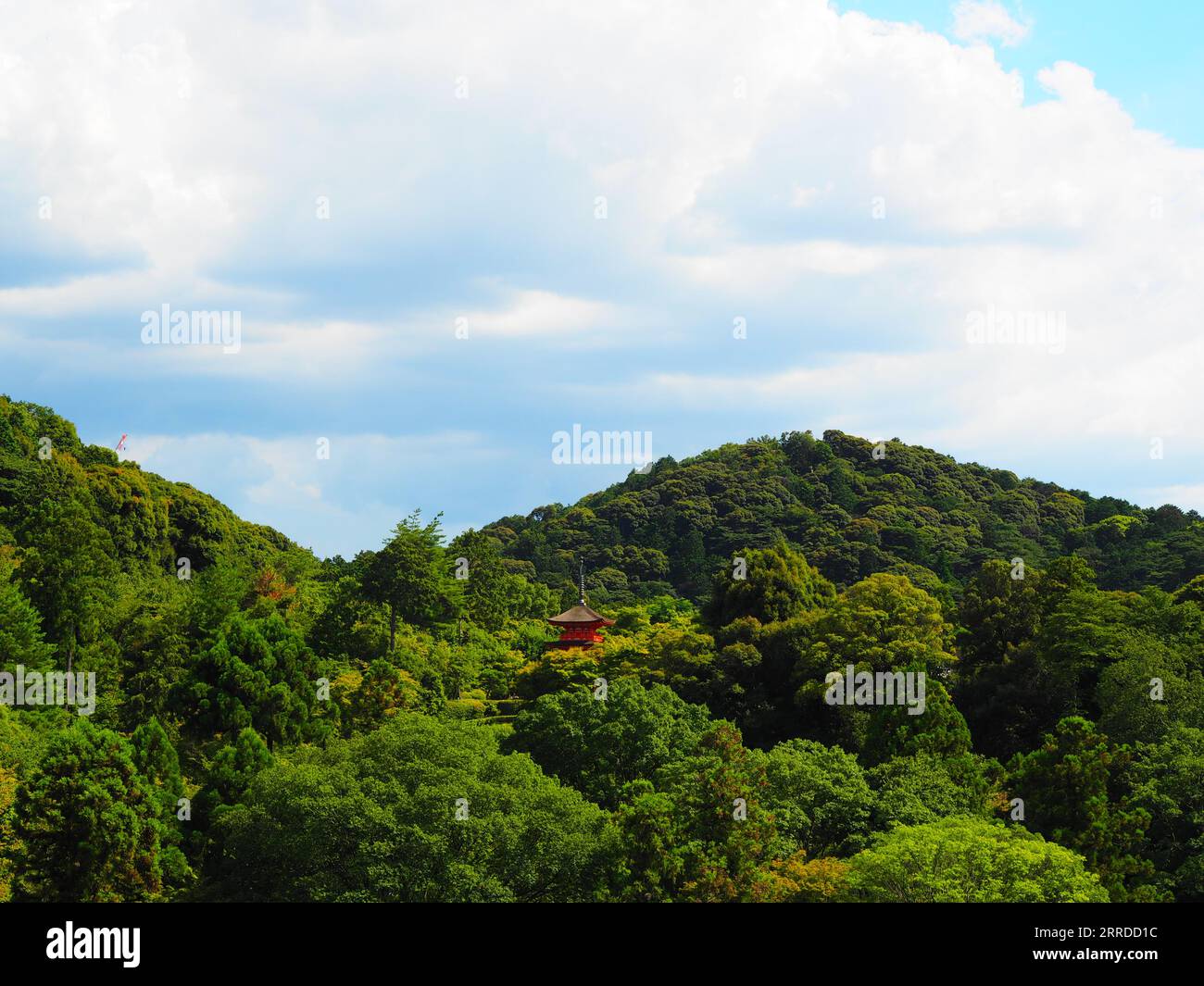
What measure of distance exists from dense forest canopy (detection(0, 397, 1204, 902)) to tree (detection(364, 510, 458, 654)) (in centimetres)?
14

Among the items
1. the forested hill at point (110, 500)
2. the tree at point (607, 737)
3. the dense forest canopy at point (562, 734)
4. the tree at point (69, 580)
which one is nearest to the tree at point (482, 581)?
the dense forest canopy at point (562, 734)

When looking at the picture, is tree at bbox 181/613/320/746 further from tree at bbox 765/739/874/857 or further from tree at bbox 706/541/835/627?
Answer: tree at bbox 706/541/835/627

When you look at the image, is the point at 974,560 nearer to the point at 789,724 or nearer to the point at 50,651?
the point at 789,724

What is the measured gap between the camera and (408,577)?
163 feet

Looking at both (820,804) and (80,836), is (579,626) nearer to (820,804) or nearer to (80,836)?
(820,804)

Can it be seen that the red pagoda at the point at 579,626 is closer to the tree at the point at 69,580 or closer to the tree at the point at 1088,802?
the tree at the point at 69,580

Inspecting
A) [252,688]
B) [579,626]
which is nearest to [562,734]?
[252,688]

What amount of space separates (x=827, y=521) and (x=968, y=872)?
70069 millimetres

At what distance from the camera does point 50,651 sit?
42750 millimetres

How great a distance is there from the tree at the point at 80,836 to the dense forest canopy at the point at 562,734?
7cm

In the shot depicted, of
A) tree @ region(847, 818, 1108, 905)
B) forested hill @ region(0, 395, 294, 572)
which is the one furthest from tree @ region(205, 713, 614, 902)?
forested hill @ region(0, 395, 294, 572)
